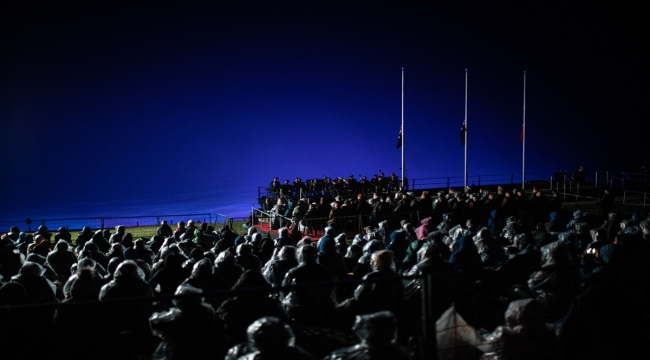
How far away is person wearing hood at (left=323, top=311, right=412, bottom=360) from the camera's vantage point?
3.51 m

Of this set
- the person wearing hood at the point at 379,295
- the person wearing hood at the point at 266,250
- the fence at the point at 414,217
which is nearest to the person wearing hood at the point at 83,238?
the fence at the point at 414,217

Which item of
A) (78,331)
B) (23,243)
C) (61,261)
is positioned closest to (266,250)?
(61,261)

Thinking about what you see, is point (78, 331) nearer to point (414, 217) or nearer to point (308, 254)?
point (308, 254)

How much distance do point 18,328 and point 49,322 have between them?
0.89 feet

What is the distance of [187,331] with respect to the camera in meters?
4.20

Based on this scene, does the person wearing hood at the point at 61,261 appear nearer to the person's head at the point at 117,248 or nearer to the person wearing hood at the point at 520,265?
the person's head at the point at 117,248

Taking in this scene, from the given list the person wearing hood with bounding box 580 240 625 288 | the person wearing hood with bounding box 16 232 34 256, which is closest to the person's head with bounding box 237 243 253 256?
the person wearing hood with bounding box 580 240 625 288

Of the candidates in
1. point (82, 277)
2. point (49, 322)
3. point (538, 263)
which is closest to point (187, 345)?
point (49, 322)

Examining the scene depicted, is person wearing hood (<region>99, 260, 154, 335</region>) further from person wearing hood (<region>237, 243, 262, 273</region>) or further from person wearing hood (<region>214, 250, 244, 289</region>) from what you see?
person wearing hood (<region>237, 243, 262, 273</region>)

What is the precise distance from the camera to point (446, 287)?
17.2ft

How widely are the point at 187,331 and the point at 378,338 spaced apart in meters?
1.68

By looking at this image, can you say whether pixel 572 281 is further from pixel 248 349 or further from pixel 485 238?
pixel 248 349

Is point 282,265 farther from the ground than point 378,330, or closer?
closer

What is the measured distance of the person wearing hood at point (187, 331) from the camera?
165 inches
